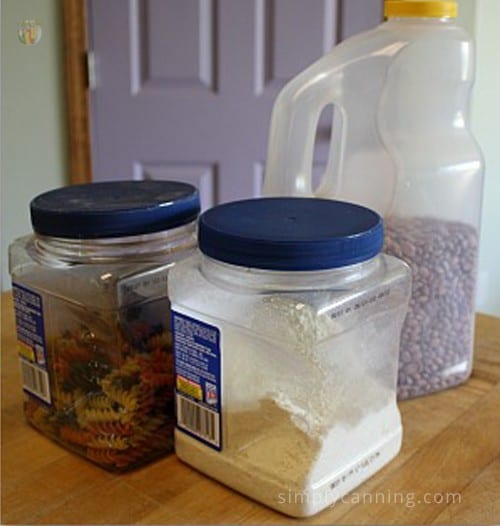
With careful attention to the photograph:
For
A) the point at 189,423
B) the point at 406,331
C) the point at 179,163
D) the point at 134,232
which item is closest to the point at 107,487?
the point at 189,423

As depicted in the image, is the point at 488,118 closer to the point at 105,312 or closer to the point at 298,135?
the point at 298,135

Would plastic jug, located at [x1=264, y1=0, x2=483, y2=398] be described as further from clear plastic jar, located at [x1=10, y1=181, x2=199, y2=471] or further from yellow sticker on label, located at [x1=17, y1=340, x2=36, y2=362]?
yellow sticker on label, located at [x1=17, y1=340, x2=36, y2=362]

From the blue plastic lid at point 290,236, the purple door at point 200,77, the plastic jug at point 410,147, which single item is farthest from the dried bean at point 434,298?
the purple door at point 200,77

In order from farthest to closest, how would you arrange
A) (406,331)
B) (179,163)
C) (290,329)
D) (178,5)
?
(179,163) → (178,5) → (406,331) → (290,329)

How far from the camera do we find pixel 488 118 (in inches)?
71.9

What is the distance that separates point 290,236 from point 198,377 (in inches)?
4.8

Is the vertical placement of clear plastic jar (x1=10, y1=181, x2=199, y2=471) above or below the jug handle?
below

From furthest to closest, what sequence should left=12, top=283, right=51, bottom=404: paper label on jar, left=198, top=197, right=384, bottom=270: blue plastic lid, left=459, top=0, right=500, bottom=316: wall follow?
left=459, top=0, right=500, bottom=316: wall, left=12, top=283, right=51, bottom=404: paper label on jar, left=198, top=197, right=384, bottom=270: blue plastic lid

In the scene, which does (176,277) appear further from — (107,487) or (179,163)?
(179,163)

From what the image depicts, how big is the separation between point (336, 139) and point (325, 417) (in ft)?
0.88

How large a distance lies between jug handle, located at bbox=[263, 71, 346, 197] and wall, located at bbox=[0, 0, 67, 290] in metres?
1.31

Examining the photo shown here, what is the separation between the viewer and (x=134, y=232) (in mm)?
539

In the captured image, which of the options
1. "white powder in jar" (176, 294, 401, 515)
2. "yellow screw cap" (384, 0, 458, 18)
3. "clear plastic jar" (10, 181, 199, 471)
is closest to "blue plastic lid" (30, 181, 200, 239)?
"clear plastic jar" (10, 181, 199, 471)

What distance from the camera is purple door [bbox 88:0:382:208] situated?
1762 millimetres
